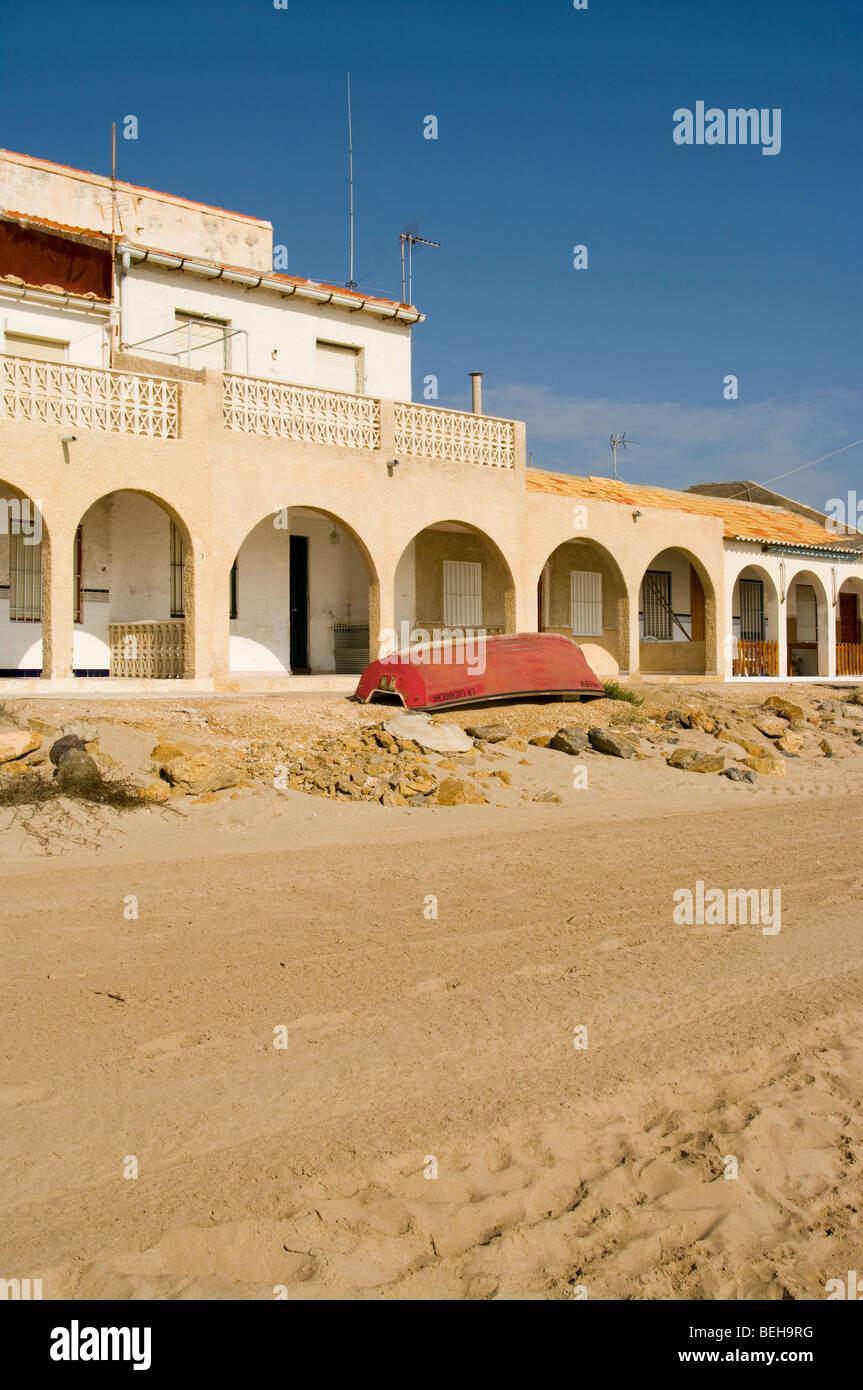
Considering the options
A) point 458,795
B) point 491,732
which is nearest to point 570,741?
point 491,732

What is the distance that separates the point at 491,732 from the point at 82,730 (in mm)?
4832

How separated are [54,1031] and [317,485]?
42.1 ft

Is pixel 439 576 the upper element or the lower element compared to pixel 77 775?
upper

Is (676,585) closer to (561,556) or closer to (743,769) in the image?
(561,556)

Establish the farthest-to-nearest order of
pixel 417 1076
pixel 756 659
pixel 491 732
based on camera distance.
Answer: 1. pixel 756 659
2. pixel 491 732
3. pixel 417 1076

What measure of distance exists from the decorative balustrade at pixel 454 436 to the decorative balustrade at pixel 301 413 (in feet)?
2.07

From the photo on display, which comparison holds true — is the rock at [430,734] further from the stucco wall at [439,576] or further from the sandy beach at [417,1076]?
the stucco wall at [439,576]

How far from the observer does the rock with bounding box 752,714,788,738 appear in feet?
52.2

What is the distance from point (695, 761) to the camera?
1308cm

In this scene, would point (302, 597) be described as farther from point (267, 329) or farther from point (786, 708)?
point (786, 708)

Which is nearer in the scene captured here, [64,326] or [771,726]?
[771,726]

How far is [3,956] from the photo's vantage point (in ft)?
18.9

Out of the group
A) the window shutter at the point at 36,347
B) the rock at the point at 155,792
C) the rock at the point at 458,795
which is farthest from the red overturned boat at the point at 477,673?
the window shutter at the point at 36,347

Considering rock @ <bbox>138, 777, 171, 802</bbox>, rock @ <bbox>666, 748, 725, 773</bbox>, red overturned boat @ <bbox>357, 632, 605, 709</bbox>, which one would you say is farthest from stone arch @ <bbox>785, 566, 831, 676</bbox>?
rock @ <bbox>138, 777, 171, 802</bbox>
